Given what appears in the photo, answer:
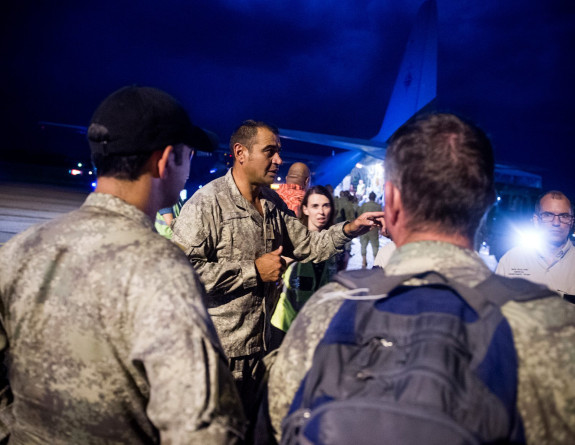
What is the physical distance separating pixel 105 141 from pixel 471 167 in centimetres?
120

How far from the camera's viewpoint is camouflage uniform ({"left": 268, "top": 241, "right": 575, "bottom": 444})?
0.90 m

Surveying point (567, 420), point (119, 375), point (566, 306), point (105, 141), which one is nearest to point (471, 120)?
point (566, 306)

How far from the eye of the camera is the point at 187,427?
1.00 metres

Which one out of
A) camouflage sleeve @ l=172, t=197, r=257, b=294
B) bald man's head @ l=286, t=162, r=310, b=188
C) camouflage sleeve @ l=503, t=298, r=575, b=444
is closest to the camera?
camouflage sleeve @ l=503, t=298, r=575, b=444

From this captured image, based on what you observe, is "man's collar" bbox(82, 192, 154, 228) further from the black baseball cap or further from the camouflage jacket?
the camouflage jacket

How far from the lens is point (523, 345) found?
92 centimetres

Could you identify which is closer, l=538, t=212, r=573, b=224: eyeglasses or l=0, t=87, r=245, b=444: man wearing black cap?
l=0, t=87, r=245, b=444: man wearing black cap

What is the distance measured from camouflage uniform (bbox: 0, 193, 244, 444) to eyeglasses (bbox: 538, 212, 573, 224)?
3759 mm

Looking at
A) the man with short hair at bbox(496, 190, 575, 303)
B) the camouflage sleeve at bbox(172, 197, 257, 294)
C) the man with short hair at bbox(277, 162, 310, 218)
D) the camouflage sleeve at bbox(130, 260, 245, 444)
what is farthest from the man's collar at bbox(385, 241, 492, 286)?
the man with short hair at bbox(277, 162, 310, 218)

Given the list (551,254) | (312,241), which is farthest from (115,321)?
(551,254)

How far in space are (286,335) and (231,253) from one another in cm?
176

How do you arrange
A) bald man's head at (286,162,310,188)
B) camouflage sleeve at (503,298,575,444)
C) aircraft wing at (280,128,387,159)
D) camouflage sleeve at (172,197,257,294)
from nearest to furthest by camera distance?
1. camouflage sleeve at (503,298,575,444)
2. camouflage sleeve at (172,197,257,294)
3. bald man's head at (286,162,310,188)
4. aircraft wing at (280,128,387,159)

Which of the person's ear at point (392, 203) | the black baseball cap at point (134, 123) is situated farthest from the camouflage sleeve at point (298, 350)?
the black baseball cap at point (134, 123)

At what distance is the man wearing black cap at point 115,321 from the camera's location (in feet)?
3.42
